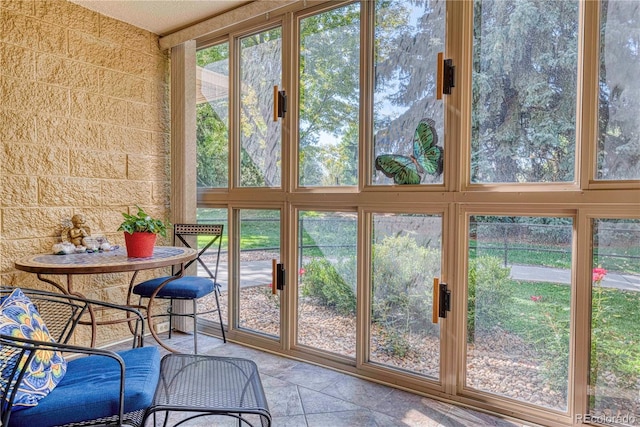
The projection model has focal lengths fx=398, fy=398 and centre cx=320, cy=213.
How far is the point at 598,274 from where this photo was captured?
6.17ft

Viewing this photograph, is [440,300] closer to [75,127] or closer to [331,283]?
[331,283]

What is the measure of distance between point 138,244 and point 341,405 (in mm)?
1498

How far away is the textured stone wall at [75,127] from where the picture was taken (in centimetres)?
252

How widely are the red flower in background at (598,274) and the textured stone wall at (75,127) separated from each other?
3.07 meters

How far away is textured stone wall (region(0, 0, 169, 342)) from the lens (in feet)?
8.25

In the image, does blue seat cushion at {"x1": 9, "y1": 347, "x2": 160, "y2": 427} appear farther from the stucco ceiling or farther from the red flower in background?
the stucco ceiling

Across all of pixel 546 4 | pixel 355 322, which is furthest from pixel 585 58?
Answer: pixel 355 322

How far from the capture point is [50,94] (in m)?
2.68

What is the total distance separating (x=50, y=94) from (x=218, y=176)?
1255mm

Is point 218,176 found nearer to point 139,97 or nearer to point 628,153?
point 139,97

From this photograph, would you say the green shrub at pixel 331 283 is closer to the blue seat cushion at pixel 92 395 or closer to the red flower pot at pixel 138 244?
the red flower pot at pixel 138 244

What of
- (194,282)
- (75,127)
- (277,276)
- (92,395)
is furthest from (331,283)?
(75,127)

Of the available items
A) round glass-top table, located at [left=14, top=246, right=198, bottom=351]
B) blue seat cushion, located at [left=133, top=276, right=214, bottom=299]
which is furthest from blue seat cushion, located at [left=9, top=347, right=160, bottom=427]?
blue seat cushion, located at [left=133, top=276, right=214, bottom=299]

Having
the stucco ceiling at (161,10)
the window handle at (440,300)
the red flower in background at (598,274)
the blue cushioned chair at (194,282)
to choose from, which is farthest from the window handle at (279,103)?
the red flower in background at (598,274)
